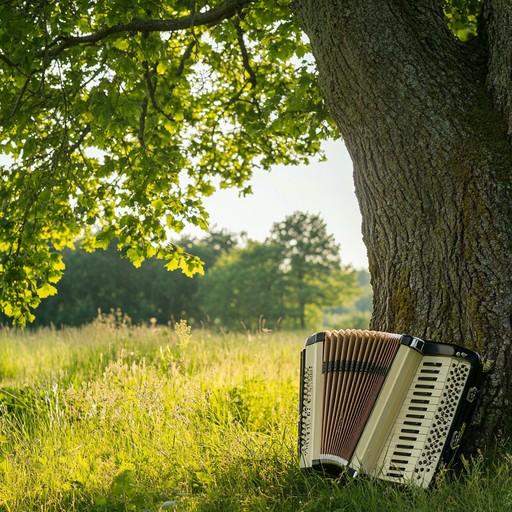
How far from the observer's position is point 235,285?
121 feet

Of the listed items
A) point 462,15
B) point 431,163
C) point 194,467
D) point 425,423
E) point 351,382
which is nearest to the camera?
point 425,423

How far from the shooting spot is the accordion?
425 centimetres

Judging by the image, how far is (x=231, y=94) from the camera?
33.3 feet

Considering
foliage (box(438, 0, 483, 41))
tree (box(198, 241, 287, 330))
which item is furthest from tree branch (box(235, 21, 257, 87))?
tree (box(198, 241, 287, 330))

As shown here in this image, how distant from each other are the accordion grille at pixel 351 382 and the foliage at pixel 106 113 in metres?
2.98

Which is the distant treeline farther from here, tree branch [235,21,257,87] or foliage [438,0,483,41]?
foliage [438,0,483,41]

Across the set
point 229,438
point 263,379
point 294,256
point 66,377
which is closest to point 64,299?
point 294,256

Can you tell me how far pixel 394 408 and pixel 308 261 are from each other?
33469mm

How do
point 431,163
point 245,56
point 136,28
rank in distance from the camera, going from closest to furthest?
1. point 431,163
2. point 136,28
3. point 245,56

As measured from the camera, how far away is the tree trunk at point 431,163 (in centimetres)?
459

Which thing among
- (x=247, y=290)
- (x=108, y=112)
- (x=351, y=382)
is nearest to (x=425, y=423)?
(x=351, y=382)

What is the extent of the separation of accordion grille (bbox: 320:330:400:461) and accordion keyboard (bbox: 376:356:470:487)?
196 millimetres

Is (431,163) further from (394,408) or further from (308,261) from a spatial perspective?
(308,261)

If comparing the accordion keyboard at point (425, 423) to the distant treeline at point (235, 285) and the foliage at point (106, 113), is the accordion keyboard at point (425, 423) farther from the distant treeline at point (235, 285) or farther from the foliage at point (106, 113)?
the distant treeline at point (235, 285)
